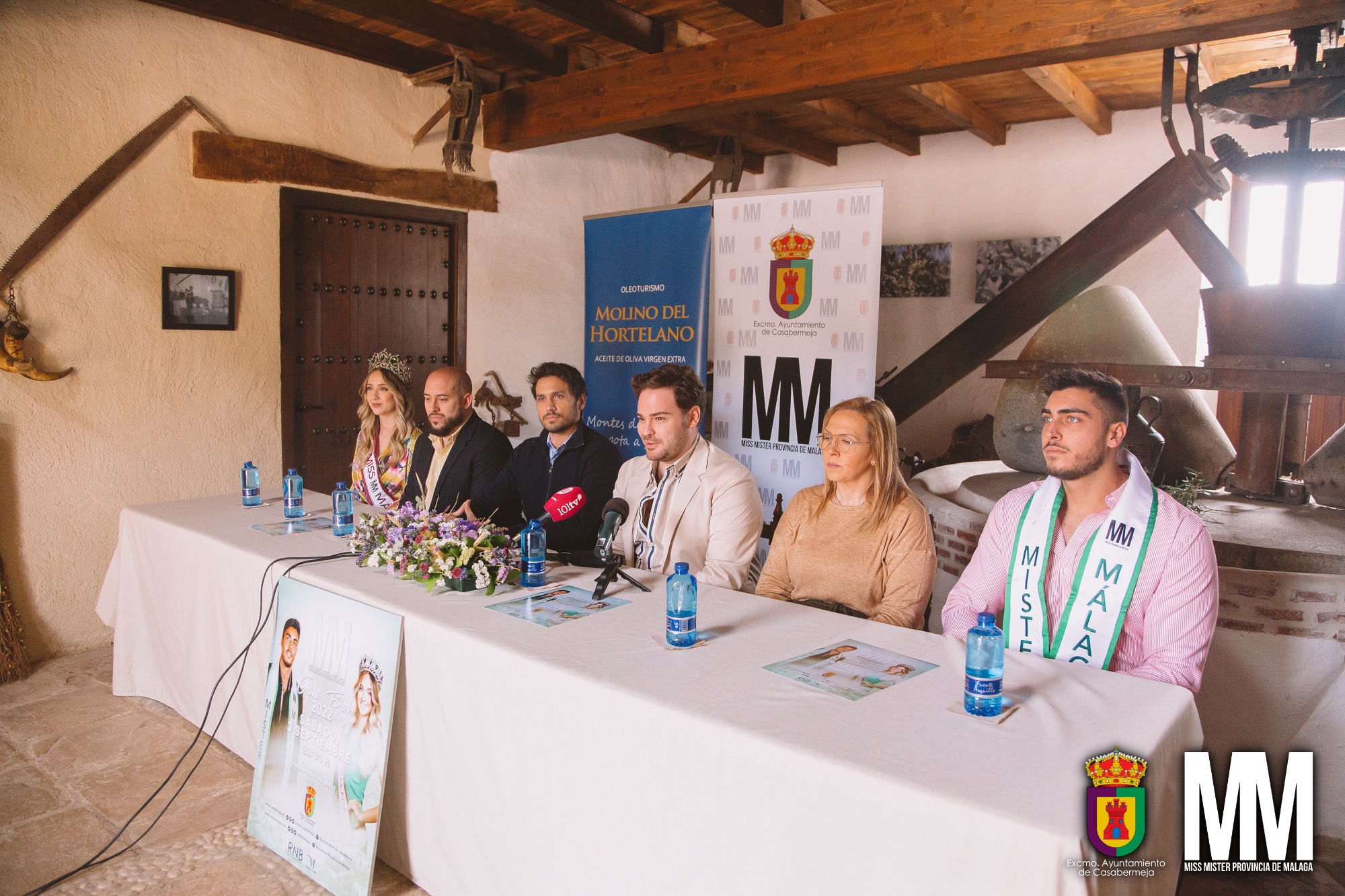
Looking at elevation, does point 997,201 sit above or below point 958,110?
below

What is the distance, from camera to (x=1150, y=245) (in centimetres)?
573

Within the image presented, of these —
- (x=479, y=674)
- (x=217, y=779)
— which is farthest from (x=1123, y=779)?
(x=217, y=779)

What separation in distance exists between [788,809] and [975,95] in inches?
211

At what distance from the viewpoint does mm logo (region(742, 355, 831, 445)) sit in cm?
424

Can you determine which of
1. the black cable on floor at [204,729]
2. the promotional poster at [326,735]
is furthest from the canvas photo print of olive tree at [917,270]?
the promotional poster at [326,735]

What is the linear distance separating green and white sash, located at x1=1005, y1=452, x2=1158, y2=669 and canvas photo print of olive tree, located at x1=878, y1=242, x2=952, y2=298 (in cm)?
470

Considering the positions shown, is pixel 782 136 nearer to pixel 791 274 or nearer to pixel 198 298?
pixel 791 274

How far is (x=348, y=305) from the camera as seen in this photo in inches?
194

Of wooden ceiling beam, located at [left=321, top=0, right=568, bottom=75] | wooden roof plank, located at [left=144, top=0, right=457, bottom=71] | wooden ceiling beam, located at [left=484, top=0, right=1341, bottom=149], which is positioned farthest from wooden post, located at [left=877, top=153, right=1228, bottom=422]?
wooden roof plank, located at [left=144, top=0, right=457, bottom=71]

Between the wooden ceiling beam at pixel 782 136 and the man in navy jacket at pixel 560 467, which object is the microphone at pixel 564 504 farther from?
the wooden ceiling beam at pixel 782 136

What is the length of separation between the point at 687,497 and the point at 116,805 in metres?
2.00

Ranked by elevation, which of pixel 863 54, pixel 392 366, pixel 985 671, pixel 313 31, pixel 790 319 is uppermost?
pixel 313 31

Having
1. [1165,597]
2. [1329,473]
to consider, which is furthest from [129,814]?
[1329,473]

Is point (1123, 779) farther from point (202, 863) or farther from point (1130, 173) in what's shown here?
point (1130, 173)
